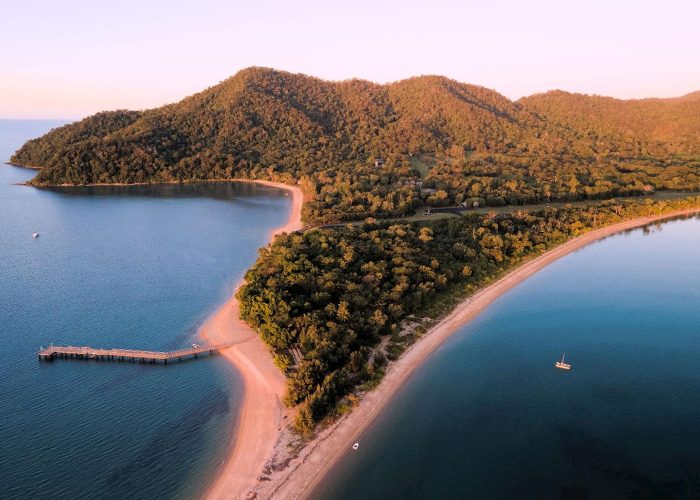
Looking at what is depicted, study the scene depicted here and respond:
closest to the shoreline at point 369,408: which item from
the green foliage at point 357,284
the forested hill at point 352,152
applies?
the green foliage at point 357,284

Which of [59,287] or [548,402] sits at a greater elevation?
[59,287]

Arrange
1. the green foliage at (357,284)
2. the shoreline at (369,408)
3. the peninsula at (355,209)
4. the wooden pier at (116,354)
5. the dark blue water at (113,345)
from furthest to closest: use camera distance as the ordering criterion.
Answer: the wooden pier at (116,354) → the green foliage at (357,284) → the peninsula at (355,209) → the dark blue water at (113,345) → the shoreline at (369,408)

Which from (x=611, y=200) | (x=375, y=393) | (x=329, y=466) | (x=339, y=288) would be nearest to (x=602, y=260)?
Answer: (x=611, y=200)

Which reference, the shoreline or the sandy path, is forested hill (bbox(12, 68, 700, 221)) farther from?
the sandy path

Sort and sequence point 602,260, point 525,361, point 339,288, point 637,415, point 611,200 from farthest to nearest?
point 611,200
point 602,260
point 339,288
point 525,361
point 637,415

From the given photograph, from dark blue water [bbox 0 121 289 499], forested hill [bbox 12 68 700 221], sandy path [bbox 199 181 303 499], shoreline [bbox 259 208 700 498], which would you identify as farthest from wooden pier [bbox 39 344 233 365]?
forested hill [bbox 12 68 700 221]

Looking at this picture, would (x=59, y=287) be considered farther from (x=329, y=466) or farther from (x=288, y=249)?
(x=329, y=466)

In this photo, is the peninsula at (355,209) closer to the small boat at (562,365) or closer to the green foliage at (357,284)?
the green foliage at (357,284)

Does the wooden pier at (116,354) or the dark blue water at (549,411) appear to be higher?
the wooden pier at (116,354)
